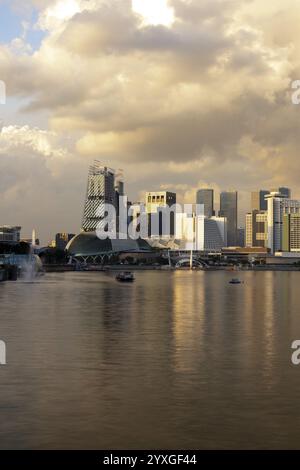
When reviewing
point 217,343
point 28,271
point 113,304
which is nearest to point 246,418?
point 217,343

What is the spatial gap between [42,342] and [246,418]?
16.1 meters

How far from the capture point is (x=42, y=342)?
3238 cm

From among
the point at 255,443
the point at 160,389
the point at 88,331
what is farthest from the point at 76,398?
the point at 88,331

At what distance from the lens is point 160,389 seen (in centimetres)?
2180

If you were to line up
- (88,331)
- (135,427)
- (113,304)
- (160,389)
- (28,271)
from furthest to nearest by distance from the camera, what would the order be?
1. (28,271)
2. (113,304)
3. (88,331)
4. (160,389)
5. (135,427)

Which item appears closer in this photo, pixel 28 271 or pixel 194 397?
pixel 194 397

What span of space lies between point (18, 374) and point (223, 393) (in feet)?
24.3

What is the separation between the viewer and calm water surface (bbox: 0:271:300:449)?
16.7 metres

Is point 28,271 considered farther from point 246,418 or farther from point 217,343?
point 246,418

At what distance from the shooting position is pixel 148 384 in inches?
891

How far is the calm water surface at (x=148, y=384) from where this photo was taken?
657 inches
